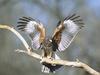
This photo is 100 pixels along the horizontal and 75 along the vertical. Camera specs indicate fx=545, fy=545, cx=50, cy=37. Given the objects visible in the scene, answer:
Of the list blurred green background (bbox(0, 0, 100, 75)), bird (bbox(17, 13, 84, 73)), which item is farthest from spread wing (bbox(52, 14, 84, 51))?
blurred green background (bbox(0, 0, 100, 75))

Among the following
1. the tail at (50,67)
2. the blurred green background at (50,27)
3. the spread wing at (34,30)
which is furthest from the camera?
the blurred green background at (50,27)

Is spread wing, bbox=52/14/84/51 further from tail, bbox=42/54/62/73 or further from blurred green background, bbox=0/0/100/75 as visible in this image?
blurred green background, bbox=0/0/100/75

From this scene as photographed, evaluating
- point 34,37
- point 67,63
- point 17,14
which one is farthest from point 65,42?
point 17,14

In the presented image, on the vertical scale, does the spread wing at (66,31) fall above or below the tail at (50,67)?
above

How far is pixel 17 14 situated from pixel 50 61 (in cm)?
1108

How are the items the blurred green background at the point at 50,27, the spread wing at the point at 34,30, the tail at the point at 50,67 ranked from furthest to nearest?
the blurred green background at the point at 50,27 < the spread wing at the point at 34,30 < the tail at the point at 50,67

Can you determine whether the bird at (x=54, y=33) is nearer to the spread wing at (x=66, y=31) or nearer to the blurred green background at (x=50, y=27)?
the spread wing at (x=66, y=31)

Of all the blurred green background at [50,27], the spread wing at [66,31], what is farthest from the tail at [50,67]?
the blurred green background at [50,27]

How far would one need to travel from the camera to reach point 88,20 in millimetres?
15953

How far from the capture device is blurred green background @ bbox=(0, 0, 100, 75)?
50.5 feet

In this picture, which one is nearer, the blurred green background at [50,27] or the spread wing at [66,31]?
the spread wing at [66,31]

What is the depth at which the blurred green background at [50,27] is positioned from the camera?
1538cm

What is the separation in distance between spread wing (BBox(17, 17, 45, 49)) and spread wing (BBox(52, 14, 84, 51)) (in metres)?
0.16

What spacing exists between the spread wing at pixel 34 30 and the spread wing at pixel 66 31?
0.16 metres
